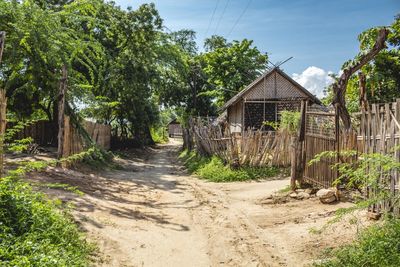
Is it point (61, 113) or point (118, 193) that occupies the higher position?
point (61, 113)

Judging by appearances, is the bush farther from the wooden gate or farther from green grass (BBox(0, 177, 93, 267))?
green grass (BBox(0, 177, 93, 267))

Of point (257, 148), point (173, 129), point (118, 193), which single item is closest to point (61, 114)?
point (118, 193)

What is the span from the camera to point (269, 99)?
68.9 feet

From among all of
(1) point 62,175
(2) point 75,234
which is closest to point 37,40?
(1) point 62,175

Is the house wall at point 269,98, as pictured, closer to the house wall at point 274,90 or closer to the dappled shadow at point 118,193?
the house wall at point 274,90

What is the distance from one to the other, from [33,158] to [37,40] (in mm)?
4247

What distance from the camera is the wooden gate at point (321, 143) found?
805 cm

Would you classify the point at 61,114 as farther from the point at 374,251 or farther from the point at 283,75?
the point at 283,75

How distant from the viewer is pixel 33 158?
1216cm

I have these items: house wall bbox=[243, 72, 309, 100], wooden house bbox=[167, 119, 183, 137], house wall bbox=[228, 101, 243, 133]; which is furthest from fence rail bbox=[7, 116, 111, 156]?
wooden house bbox=[167, 119, 183, 137]

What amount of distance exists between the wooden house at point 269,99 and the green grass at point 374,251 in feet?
53.3

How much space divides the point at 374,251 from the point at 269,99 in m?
17.4

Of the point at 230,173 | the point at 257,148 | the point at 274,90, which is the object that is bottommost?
the point at 230,173

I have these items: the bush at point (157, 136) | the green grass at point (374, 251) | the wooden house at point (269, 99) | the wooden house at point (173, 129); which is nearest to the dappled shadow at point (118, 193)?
the green grass at point (374, 251)
